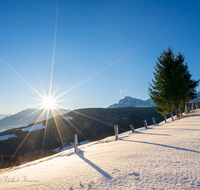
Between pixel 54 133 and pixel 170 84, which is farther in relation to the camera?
pixel 54 133

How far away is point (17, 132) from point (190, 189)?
38.2 metres

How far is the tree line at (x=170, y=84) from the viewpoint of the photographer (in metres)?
14.1

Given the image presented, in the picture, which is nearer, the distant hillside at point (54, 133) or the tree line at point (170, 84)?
the tree line at point (170, 84)

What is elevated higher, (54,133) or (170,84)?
(170,84)

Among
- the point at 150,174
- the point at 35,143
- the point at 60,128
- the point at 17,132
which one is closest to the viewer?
the point at 150,174

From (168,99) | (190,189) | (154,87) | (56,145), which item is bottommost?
(56,145)

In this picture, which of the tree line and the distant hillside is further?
the distant hillside

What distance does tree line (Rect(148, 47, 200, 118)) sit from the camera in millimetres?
14119

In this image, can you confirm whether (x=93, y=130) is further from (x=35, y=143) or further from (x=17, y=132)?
(x=17, y=132)

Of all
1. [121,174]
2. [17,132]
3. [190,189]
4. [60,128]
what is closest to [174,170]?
[190,189]

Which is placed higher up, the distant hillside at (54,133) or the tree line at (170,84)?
the tree line at (170,84)

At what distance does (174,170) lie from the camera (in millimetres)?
1987

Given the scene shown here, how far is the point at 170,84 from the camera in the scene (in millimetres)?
13992

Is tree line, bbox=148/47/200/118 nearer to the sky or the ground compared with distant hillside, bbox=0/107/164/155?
nearer to the sky
